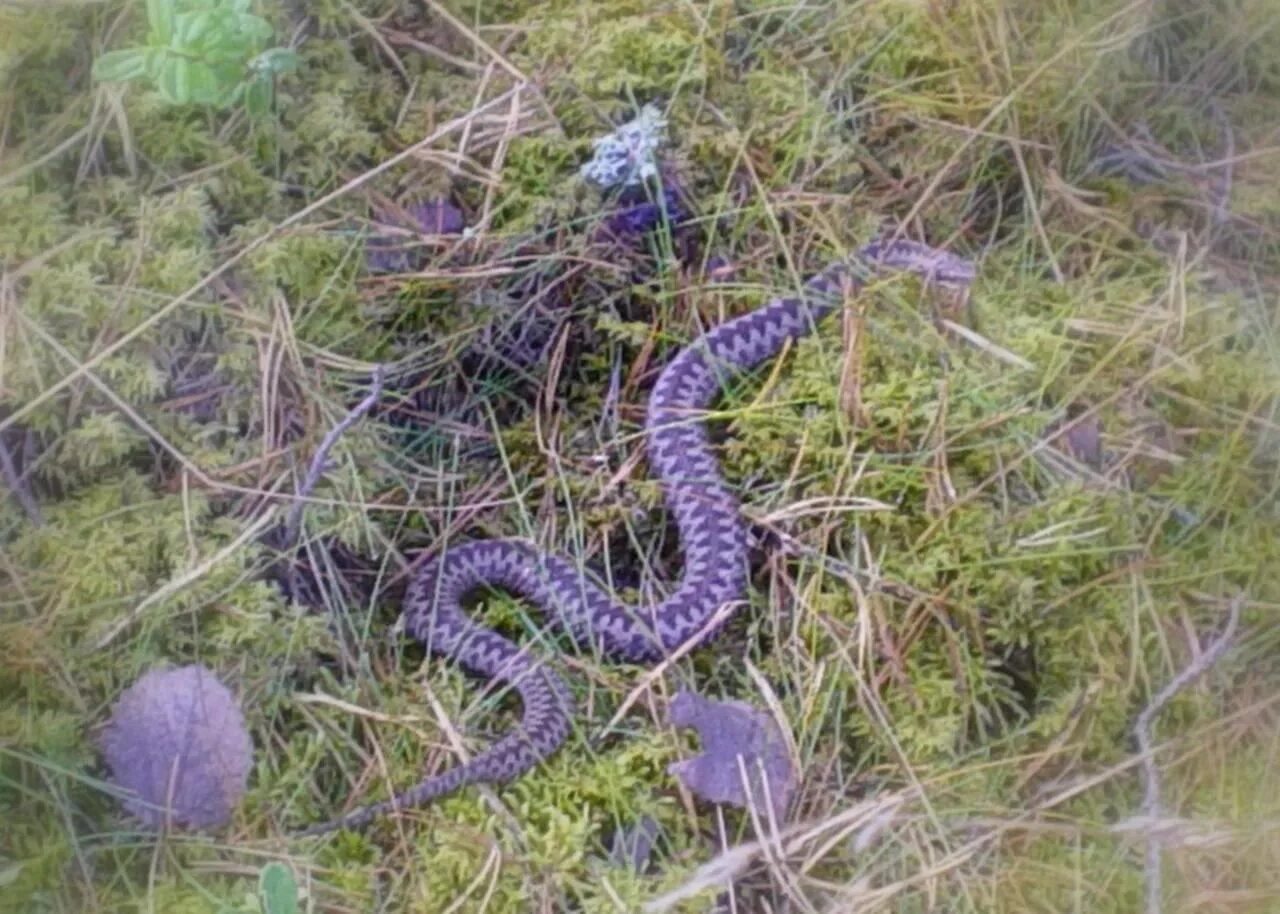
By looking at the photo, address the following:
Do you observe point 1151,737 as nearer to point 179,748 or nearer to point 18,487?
point 179,748

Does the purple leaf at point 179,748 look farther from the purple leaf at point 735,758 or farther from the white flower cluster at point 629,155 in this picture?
the white flower cluster at point 629,155

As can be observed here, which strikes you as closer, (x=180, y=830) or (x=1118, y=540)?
(x=180, y=830)

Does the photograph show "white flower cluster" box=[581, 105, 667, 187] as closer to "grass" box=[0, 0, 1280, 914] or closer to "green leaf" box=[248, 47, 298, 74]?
"grass" box=[0, 0, 1280, 914]

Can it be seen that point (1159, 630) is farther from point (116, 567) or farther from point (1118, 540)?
point (116, 567)

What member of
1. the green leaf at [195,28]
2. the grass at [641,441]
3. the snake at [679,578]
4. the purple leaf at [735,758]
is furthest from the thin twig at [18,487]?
the purple leaf at [735,758]

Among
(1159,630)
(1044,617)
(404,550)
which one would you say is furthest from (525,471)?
(1159,630)

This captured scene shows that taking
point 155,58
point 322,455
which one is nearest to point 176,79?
point 155,58
